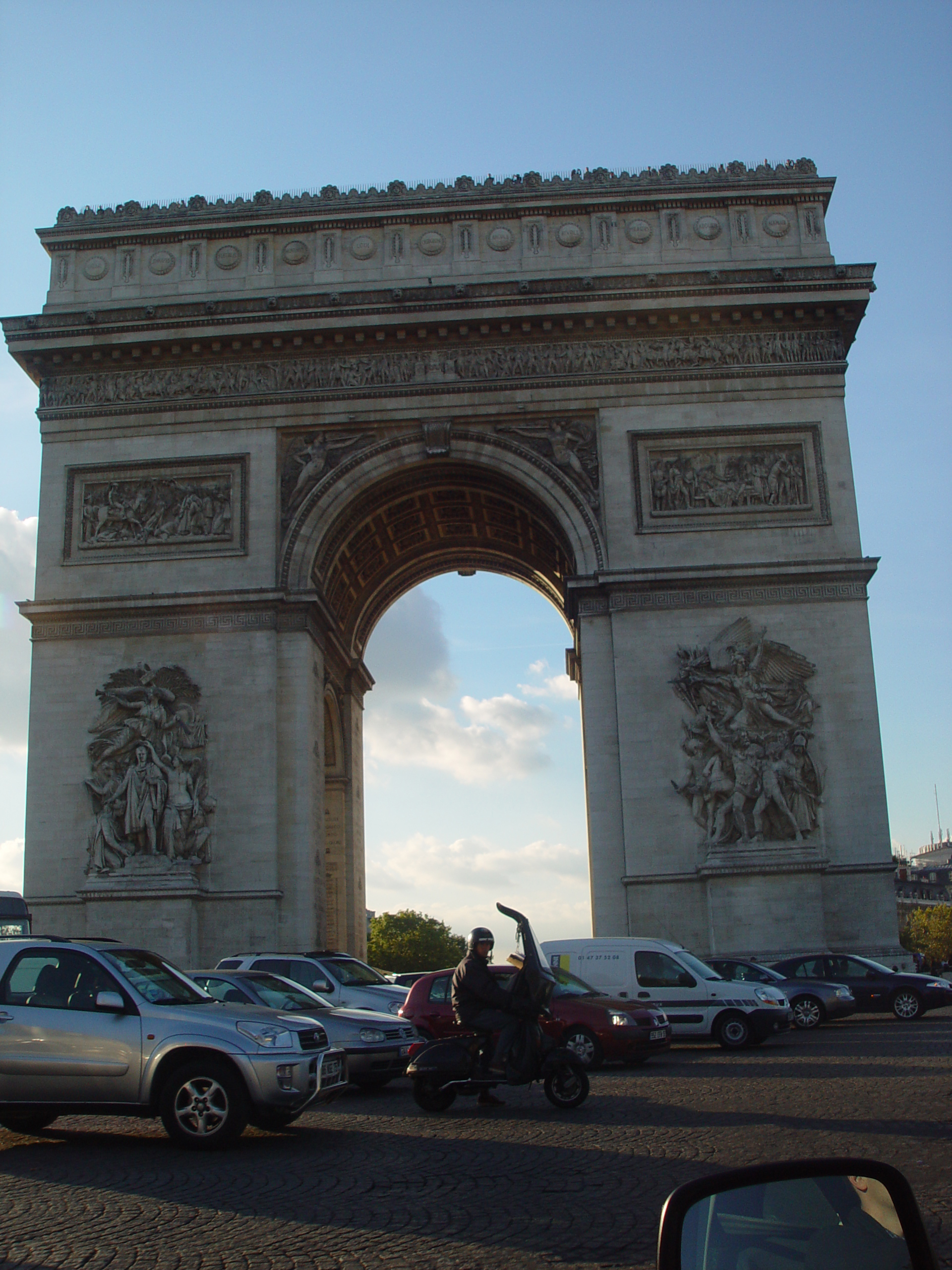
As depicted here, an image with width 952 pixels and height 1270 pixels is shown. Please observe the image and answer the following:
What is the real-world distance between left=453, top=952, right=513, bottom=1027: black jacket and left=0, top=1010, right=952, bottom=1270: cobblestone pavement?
0.96 metres


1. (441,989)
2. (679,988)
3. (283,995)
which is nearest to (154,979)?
(283,995)

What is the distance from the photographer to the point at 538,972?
1119cm

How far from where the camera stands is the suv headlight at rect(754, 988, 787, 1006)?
717 inches

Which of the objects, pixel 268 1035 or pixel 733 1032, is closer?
pixel 268 1035

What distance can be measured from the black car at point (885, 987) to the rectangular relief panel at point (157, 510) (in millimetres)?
15413

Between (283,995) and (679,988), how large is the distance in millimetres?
6627

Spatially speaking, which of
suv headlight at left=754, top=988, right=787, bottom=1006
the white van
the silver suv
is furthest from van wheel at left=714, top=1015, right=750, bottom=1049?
the silver suv

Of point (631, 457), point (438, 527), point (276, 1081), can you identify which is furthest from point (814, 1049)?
point (438, 527)

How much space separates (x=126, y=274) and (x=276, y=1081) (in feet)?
81.5

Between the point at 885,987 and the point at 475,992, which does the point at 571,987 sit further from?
the point at 885,987

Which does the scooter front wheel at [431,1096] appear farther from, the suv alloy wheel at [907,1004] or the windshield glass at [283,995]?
the suv alloy wheel at [907,1004]

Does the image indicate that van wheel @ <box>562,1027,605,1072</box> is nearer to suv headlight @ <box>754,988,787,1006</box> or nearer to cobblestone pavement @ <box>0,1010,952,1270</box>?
cobblestone pavement @ <box>0,1010,952,1270</box>

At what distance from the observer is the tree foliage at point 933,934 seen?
90.1 meters

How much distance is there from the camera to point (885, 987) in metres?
22.7
